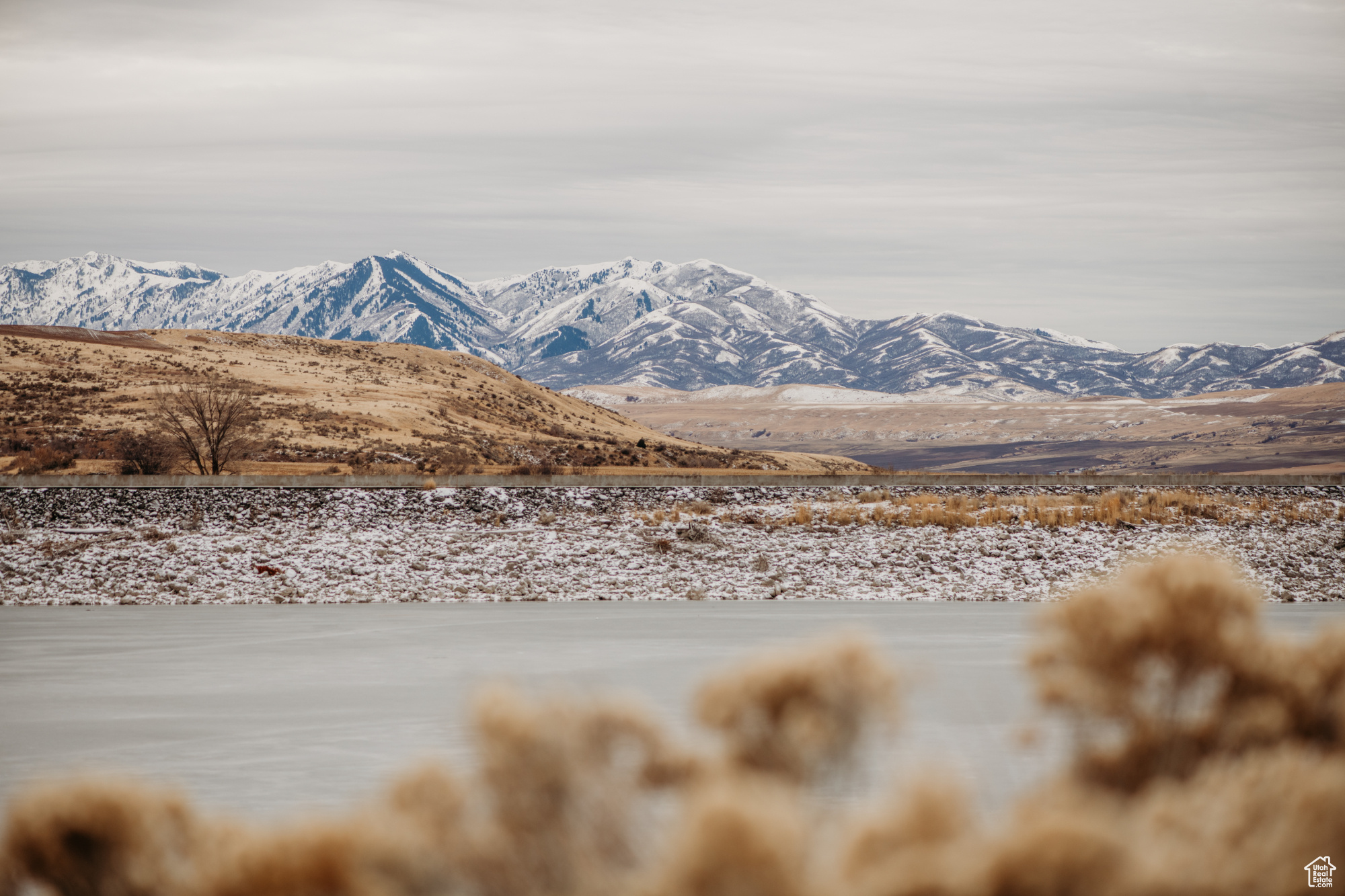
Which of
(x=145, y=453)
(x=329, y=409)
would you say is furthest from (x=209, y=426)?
(x=329, y=409)

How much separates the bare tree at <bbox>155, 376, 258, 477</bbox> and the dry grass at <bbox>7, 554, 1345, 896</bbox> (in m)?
39.1

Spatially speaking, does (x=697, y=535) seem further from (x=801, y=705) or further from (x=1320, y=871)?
(x=1320, y=871)

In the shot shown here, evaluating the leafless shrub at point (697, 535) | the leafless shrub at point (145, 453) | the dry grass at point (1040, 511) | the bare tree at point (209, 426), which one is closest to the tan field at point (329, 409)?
the leafless shrub at point (145, 453)

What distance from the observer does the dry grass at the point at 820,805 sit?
2.89 meters

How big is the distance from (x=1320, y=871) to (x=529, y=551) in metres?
24.3

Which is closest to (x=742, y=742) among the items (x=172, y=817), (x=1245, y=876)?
(x=1245, y=876)

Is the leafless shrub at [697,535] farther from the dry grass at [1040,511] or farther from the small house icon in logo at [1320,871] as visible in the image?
the small house icon in logo at [1320,871]

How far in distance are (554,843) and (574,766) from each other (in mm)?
243

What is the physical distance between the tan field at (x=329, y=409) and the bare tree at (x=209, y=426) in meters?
0.99

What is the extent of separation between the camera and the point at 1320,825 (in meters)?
3.19

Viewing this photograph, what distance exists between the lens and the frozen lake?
8.96m

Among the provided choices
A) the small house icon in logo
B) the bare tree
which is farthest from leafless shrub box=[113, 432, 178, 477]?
the small house icon in logo

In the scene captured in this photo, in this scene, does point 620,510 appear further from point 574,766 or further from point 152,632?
point 574,766

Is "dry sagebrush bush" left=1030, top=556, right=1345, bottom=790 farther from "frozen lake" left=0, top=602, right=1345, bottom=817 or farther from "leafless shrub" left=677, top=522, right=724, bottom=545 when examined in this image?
"leafless shrub" left=677, top=522, right=724, bottom=545
